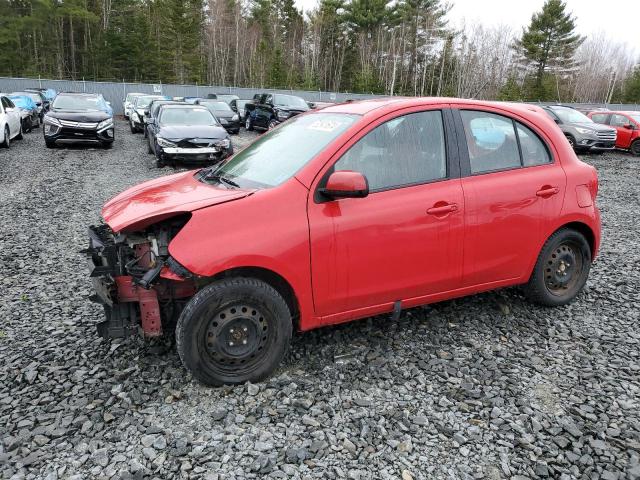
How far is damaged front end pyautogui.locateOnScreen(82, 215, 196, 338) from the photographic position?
3074 mm

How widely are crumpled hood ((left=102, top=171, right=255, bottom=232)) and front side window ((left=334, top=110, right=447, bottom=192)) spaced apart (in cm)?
83

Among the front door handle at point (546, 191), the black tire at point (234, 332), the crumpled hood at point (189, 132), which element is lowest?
the black tire at point (234, 332)

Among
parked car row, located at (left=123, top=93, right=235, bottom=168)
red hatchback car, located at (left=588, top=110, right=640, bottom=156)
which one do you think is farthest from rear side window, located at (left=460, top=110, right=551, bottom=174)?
red hatchback car, located at (left=588, top=110, right=640, bottom=156)

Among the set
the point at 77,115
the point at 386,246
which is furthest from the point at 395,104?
the point at 77,115

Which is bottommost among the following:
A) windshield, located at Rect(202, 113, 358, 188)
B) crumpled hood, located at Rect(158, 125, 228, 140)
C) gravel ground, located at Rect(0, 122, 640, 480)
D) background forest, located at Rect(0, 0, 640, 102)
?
gravel ground, located at Rect(0, 122, 640, 480)

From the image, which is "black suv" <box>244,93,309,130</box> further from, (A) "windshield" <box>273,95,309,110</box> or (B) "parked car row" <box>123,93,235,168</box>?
(B) "parked car row" <box>123,93,235,168</box>

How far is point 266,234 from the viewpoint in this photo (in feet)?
10.1

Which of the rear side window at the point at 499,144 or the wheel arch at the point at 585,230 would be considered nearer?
the rear side window at the point at 499,144

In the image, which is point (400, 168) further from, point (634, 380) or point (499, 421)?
point (634, 380)

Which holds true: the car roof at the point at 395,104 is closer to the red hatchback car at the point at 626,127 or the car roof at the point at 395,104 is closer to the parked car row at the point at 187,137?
the parked car row at the point at 187,137

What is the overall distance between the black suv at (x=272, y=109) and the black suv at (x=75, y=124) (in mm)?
7936

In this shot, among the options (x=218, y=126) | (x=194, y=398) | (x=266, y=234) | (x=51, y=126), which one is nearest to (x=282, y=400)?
(x=194, y=398)

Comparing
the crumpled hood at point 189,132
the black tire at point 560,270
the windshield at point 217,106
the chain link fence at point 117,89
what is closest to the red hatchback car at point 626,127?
the chain link fence at point 117,89

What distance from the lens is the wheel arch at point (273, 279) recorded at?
3.15 m
